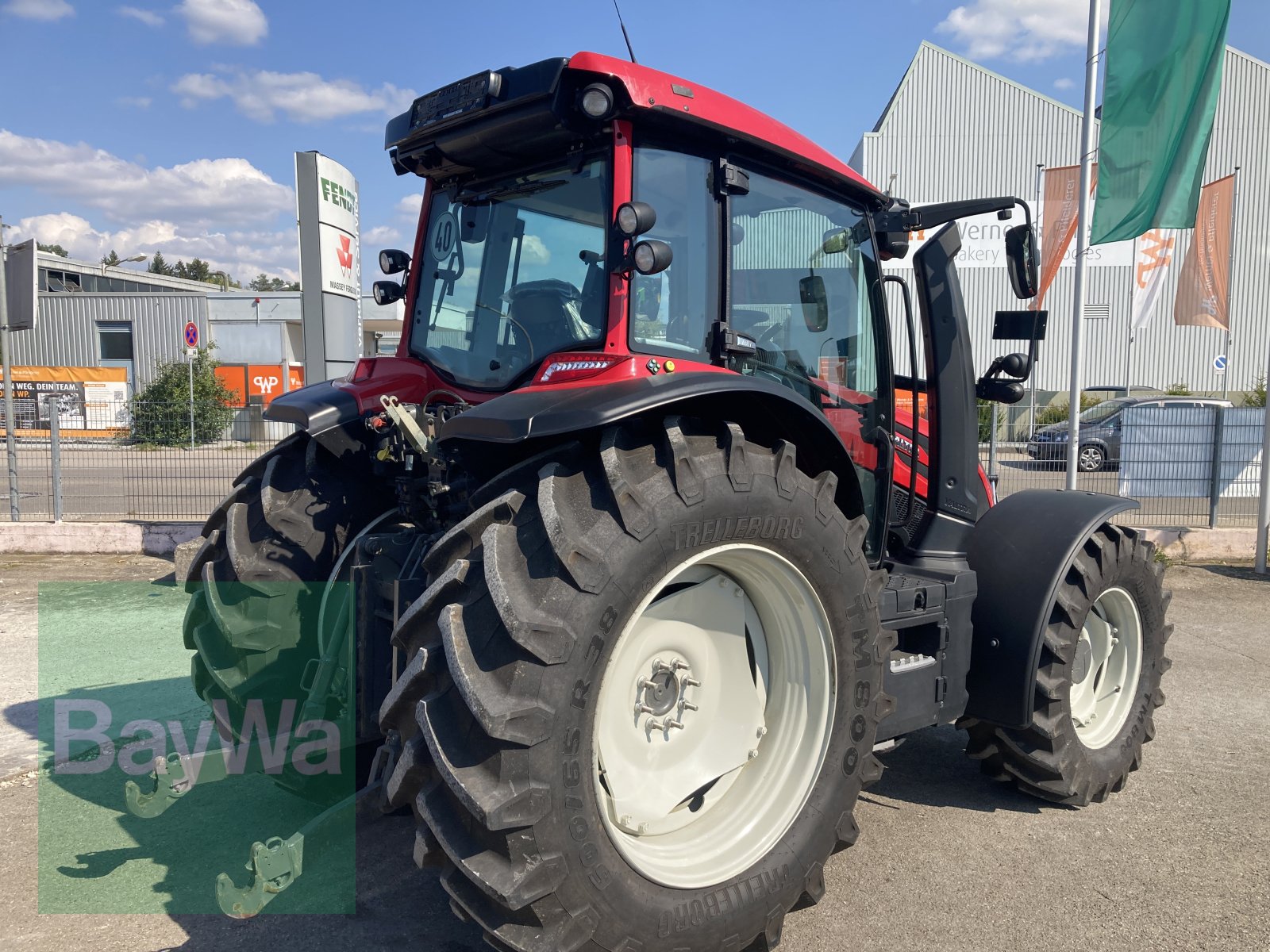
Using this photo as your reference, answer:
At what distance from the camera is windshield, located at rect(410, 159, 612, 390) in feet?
9.46

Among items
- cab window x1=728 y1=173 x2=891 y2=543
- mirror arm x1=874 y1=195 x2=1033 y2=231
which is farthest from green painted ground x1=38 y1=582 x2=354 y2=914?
mirror arm x1=874 y1=195 x2=1033 y2=231

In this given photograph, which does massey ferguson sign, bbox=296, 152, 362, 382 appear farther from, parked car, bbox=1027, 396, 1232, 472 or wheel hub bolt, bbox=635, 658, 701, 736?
parked car, bbox=1027, 396, 1232, 472

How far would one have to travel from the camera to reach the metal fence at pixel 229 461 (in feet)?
31.5

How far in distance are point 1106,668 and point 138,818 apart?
4168 millimetres

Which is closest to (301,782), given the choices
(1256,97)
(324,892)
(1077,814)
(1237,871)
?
(324,892)

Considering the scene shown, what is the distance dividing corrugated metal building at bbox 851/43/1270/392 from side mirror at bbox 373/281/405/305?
27.8 meters

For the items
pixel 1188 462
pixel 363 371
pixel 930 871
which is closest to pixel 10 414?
pixel 363 371

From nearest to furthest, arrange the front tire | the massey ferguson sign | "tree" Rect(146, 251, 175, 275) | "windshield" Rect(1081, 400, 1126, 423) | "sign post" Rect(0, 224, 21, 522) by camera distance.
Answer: the front tire < the massey ferguson sign < "sign post" Rect(0, 224, 21, 522) < "windshield" Rect(1081, 400, 1126, 423) < "tree" Rect(146, 251, 175, 275)

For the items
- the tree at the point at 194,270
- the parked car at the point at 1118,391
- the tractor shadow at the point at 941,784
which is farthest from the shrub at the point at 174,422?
the tree at the point at 194,270

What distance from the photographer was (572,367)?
Answer: 8.91 feet

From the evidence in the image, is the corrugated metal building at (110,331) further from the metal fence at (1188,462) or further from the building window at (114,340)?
the metal fence at (1188,462)

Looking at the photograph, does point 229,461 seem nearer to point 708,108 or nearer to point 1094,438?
point 708,108

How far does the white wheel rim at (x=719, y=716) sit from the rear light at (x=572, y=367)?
637 millimetres

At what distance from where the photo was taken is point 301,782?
336 centimetres
